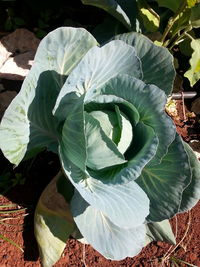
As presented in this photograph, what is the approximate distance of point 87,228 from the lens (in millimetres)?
1520

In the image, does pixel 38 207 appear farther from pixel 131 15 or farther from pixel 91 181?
pixel 131 15

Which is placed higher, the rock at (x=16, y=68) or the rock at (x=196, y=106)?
the rock at (x=16, y=68)

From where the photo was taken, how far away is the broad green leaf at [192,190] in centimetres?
154

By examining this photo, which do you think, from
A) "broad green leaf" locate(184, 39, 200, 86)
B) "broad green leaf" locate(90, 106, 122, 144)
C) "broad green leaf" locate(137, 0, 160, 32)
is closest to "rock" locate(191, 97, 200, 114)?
"broad green leaf" locate(184, 39, 200, 86)

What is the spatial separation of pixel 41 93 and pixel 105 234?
1.76 feet

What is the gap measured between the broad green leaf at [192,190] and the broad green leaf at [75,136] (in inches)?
16.9

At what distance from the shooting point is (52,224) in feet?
5.42

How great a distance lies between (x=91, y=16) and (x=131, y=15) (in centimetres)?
34

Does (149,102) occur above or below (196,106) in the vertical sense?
above

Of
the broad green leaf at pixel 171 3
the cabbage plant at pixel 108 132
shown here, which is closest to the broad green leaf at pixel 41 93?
the cabbage plant at pixel 108 132

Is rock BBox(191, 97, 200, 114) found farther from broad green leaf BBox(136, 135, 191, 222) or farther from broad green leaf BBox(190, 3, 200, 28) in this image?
broad green leaf BBox(136, 135, 191, 222)

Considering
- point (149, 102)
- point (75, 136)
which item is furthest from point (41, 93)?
point (149, 102)

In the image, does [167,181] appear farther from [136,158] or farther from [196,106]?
[196,106]

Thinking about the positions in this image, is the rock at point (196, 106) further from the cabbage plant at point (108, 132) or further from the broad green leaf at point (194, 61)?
the cabbage plant at point (108, 132)
